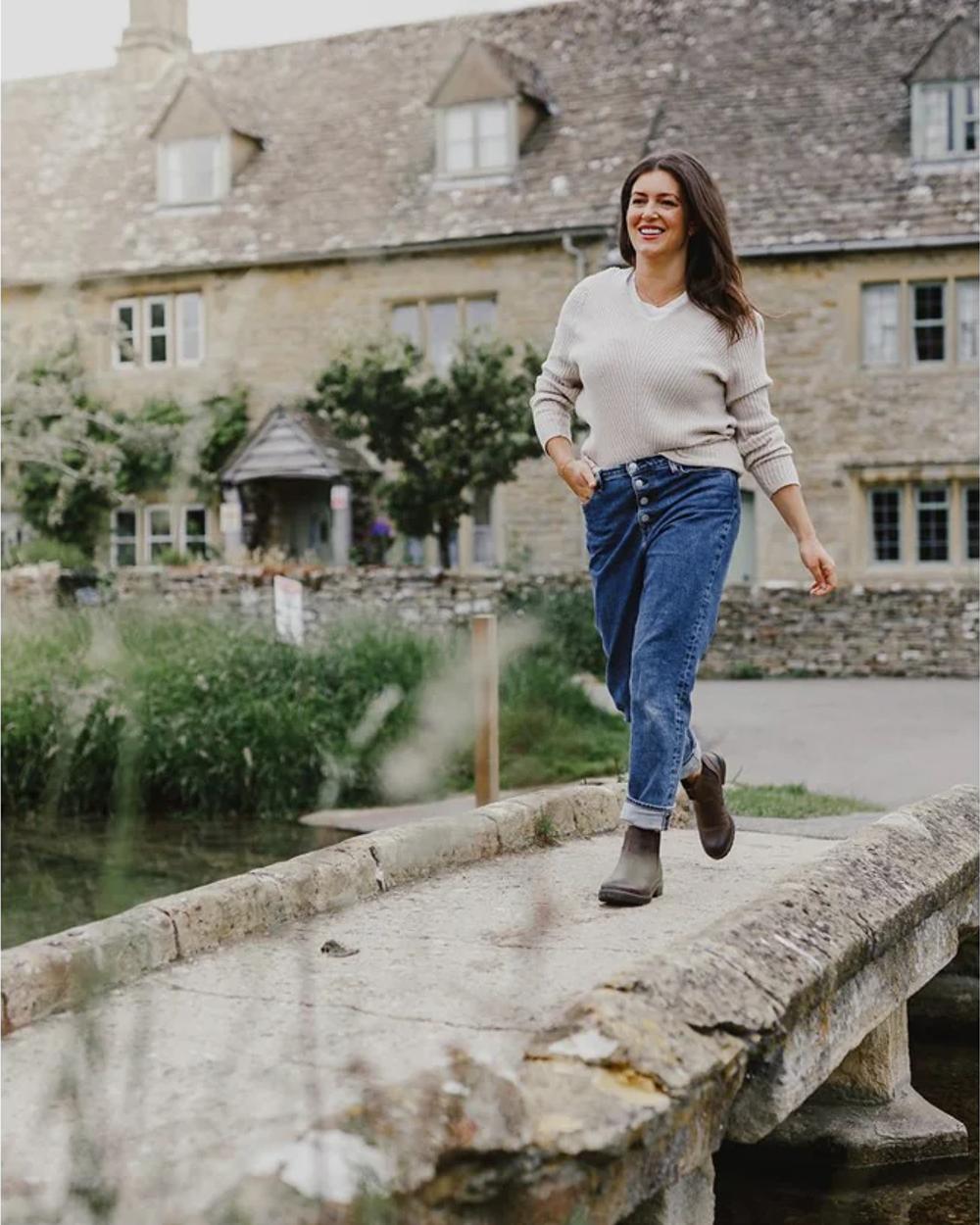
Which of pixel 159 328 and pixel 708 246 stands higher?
pixel 159 328

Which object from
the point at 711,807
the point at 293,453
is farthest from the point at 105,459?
the point at 711,807

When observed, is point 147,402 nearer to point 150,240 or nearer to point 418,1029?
point 150,240

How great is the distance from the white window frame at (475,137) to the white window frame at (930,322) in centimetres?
576

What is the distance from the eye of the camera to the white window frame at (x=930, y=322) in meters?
20.5

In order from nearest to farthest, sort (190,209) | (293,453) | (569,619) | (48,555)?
(569,619)
(293,453)
(48,555)
(190,209)

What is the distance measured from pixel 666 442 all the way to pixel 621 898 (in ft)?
3.66

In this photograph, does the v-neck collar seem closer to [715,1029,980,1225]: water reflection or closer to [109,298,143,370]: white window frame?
[715,1029,980,1225]: water reflection

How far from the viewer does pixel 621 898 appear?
Answer: 12.9ft

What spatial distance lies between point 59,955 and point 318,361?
2028cm

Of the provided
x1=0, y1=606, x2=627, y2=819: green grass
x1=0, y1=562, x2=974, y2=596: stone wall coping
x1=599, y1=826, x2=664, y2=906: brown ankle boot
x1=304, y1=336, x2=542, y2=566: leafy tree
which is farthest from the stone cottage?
x1=599, y1=826, x2=664, y2=906: brown ankle boot

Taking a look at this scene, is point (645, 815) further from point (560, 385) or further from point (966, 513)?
point (966, 513)

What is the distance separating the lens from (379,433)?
741 inches

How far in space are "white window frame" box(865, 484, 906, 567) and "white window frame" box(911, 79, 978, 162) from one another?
14.0 ft

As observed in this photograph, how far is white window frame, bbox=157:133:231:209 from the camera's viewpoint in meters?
23.9
